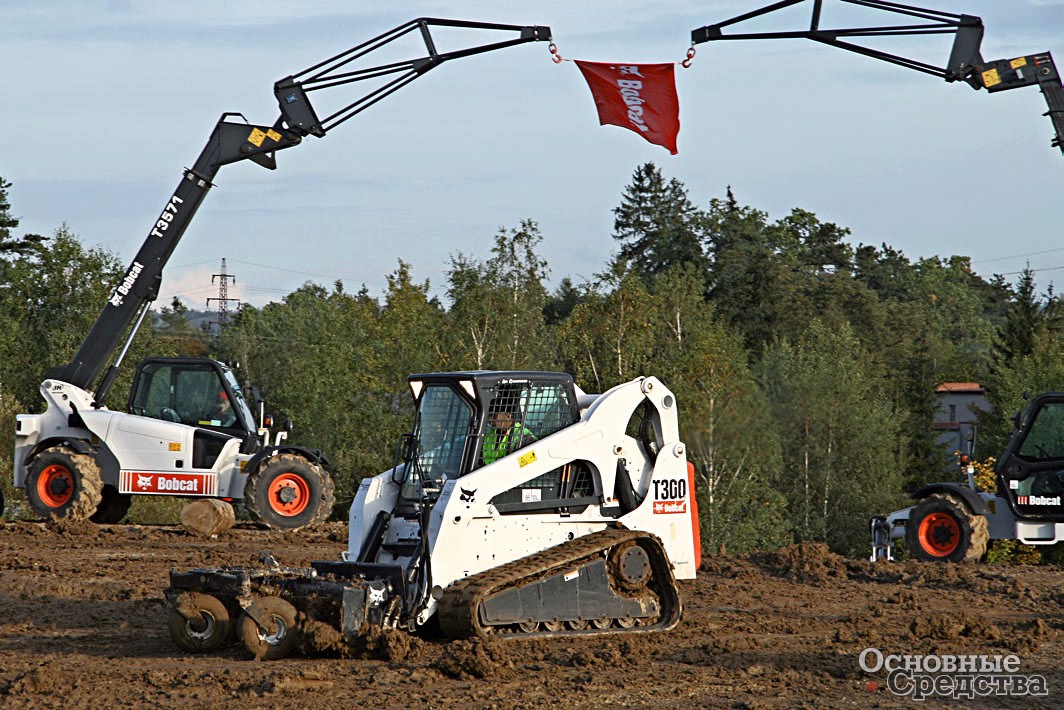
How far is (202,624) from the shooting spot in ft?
30.2

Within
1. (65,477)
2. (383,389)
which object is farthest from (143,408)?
(383,389)

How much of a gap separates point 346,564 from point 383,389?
106 feet

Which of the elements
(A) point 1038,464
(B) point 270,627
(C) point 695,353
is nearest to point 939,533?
(A) point 1038,464

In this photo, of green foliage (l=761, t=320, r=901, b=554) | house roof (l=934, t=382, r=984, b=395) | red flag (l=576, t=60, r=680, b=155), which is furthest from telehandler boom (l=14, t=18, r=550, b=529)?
house roof (l=934, t=382, r=984, b=395)

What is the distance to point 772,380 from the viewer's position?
4234 centimetres

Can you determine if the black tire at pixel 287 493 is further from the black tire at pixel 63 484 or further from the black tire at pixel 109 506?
the black tire at pixel 109 506

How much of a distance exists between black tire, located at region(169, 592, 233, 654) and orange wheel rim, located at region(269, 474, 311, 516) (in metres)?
8.63

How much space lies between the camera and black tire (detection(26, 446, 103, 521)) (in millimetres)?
17812

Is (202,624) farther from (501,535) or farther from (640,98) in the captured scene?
(640,98)

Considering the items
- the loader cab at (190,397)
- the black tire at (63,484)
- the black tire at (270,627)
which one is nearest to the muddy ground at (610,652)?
the black tire at (270,627)

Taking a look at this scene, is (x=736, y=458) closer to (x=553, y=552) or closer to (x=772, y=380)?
(x=553, y=552)

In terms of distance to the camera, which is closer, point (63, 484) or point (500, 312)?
point (63, 484)

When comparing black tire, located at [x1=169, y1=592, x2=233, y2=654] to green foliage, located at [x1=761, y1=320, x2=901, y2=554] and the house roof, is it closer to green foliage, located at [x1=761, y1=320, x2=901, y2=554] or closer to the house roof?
green foliage, located at [x1=761, y1=320, x2=901, y2=554]

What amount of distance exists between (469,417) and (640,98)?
19.6 feet
